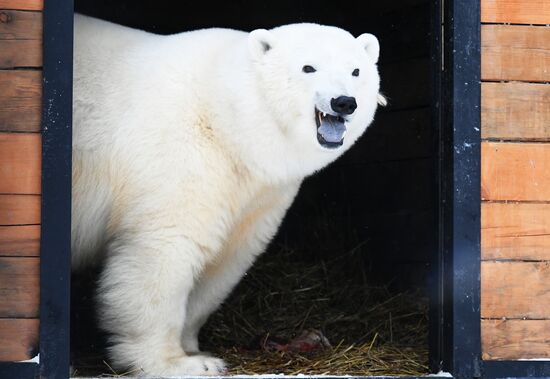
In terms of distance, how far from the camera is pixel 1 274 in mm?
3896

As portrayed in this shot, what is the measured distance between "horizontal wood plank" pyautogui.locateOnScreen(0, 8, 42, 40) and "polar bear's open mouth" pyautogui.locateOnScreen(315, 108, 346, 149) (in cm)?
118

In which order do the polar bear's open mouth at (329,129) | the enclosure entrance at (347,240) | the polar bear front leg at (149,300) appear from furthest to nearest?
the enclosure entrance at (347,240)
the polar bear front leg at (149,300)
the polar bear's open mouth at (329,129)

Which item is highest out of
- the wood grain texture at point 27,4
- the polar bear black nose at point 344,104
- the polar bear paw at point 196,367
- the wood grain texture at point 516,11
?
the wood grain texture at point 516,11

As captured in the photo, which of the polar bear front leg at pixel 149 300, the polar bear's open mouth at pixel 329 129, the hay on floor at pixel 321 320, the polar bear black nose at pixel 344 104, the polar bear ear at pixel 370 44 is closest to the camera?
the polar bear black nose at pixel 344 104

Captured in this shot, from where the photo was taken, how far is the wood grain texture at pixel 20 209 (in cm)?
391

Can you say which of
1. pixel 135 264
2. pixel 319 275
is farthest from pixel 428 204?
pixel 135 264

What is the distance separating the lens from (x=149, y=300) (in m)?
4.49

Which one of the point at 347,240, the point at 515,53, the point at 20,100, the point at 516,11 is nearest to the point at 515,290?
the point at 515,53

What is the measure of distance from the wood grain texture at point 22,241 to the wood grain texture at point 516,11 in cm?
202

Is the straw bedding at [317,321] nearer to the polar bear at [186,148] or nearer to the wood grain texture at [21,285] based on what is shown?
the polar bear at [186,148]

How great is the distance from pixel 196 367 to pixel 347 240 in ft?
8.02

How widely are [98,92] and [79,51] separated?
252 mm

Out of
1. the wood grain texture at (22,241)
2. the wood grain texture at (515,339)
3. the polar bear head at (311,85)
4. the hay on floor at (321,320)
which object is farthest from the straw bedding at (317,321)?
the polar bear head at (311,85)

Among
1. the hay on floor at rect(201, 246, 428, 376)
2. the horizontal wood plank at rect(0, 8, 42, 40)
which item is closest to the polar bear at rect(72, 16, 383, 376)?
the hay on floor at rect(201, 246, 428, 376)
